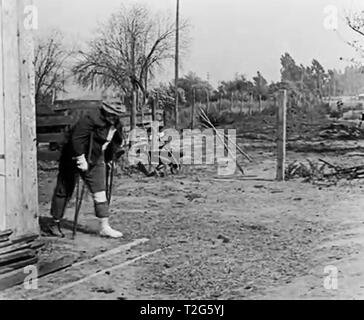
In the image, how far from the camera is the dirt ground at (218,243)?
2586mm

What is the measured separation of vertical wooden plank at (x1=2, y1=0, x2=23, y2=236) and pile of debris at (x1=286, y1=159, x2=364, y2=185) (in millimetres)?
3082

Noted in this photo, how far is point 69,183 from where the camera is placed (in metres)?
3.53

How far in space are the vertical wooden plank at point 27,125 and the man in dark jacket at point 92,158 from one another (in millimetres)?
386

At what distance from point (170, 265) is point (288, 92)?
2737 mm

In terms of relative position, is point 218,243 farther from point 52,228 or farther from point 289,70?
point 289,70

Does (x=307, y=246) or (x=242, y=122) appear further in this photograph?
(x=242, y=122)

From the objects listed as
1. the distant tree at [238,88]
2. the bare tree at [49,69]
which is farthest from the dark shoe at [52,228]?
the distant tree at [238,88]

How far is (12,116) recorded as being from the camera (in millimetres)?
2832

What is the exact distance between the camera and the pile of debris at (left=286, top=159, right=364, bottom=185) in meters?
5.33

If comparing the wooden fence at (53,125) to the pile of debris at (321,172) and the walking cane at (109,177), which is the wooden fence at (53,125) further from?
the pile of debris at (321,172)

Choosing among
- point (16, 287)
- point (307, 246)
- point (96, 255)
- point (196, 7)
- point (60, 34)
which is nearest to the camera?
point (16, 287)

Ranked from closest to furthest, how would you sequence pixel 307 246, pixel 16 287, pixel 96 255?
pixel 16 287 → pixel 96 255 → pixel 307 246
